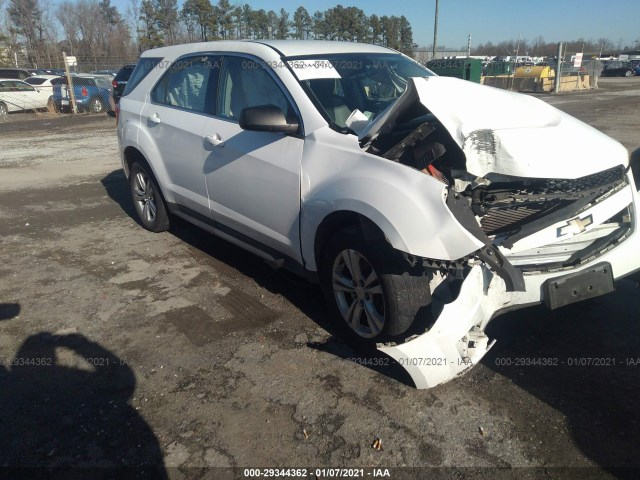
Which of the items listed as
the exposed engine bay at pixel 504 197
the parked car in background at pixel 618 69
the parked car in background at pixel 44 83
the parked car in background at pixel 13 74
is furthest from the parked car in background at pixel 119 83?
the parked car in background at pixel 618 69

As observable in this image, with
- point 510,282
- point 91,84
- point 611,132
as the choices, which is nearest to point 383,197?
point 510,282

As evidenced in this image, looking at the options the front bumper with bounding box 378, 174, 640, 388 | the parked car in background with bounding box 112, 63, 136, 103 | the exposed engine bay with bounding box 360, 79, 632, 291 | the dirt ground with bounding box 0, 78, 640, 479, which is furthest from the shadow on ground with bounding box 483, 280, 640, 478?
the parked car in background with bounding box 112, 63, 136, 103

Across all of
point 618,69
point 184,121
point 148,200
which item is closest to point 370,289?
point 184,121

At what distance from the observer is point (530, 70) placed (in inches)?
1051

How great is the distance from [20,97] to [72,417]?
21.7m

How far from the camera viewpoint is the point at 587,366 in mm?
3109

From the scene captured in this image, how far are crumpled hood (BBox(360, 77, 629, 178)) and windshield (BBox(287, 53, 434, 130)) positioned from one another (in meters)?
0.59

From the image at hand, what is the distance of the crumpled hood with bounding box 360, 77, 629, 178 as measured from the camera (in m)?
2.64

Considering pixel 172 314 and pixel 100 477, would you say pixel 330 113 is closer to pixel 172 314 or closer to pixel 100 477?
pixel 172 314

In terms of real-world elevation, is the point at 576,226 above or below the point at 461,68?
below

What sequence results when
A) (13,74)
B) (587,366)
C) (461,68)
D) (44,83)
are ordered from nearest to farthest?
1. (587,366)
2. (461,68)
3. (44,83)
4. (13,74)

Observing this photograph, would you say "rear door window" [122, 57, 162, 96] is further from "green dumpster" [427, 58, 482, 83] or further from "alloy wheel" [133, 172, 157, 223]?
"green dumpster" [427, 58, 482, 83]

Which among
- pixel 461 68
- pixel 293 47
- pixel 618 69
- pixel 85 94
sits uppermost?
pixel 293 47

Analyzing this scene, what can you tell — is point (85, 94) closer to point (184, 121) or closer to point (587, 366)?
point (184, 121)
